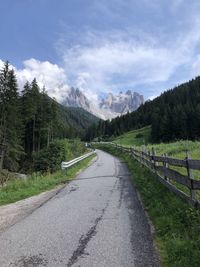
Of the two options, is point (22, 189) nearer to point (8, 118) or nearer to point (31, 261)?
point (31, 261)

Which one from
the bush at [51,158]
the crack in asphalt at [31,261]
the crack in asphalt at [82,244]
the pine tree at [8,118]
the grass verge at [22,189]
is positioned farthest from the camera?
the pine tree at [8,118]

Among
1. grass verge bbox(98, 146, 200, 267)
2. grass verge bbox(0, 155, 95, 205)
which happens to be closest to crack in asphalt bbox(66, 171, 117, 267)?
grass verge bbox(98, 146, 200, 267)

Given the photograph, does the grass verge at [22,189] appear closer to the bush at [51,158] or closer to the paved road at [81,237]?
the paved road at [81,237]

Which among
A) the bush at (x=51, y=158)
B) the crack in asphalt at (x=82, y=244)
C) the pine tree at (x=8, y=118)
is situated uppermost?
the pine tree at (x=8, y=118)

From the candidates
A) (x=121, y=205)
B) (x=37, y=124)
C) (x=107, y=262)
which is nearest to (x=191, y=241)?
(x=107, y=262)

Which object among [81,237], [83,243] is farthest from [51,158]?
[83,243]

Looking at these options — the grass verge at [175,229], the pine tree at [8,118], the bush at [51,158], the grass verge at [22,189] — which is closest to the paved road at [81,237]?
the grass verge at [175,229]

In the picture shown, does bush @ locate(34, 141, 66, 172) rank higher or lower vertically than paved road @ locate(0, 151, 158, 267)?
higher

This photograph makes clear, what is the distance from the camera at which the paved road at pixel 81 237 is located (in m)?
5.01

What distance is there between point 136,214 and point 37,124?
46562 millimetres

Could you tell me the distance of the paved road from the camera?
5.01 meters

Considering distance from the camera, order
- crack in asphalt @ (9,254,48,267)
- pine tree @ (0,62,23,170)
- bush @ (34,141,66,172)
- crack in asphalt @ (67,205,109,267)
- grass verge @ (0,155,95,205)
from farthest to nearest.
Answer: pine tree @ (0,62,23,170), bush @ (34,141,66,172), grass verge @ (0,155,95,205), crack in asphalt @ (67,205,109,267), crack in asphalt @ (9,254,48,267)

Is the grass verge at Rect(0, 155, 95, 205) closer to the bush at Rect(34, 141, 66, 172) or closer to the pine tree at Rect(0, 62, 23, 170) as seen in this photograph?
the bush at Rect(34, 141, 66, 172)

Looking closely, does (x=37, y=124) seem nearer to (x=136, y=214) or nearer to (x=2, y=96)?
(x=2, y=96)
